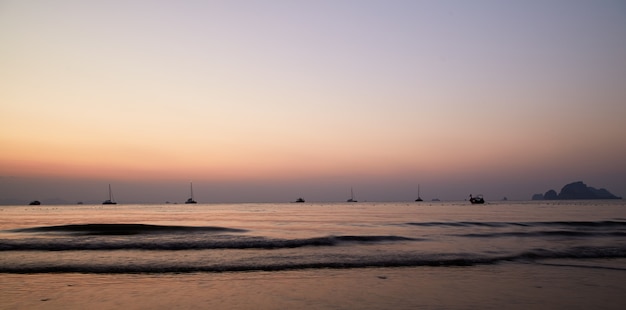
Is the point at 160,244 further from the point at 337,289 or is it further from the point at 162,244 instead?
the point at 337,289

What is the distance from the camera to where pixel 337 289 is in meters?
11.2

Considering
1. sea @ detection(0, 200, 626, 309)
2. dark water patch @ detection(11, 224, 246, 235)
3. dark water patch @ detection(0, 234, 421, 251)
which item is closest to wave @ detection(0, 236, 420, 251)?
dark water patch @ detection(0, 234, 421, 251)

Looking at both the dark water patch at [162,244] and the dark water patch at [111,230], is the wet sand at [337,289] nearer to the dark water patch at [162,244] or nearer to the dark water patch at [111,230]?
the dark water patch at [162,244]

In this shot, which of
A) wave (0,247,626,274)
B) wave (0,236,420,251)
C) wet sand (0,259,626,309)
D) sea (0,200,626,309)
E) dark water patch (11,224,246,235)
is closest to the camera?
wet sand (0,259,626,309)

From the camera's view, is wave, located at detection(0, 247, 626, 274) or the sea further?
wave, located at detection(0, 247, 626, 274)

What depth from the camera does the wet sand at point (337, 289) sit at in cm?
962

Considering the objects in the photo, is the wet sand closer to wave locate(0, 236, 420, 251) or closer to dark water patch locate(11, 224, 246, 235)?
wave locate(0, 236, 420, 251)

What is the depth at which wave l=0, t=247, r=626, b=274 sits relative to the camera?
572 inches

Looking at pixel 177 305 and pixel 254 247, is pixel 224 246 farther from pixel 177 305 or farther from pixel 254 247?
pixel 177 305

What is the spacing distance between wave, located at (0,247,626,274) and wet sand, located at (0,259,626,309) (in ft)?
2.80

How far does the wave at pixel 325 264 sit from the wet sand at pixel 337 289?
0.85 meters

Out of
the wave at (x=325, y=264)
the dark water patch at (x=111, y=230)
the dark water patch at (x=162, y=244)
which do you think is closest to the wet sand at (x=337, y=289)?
the wave at (x=325, y=264)

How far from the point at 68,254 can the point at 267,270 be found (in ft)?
34.7

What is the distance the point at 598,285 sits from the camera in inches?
464
